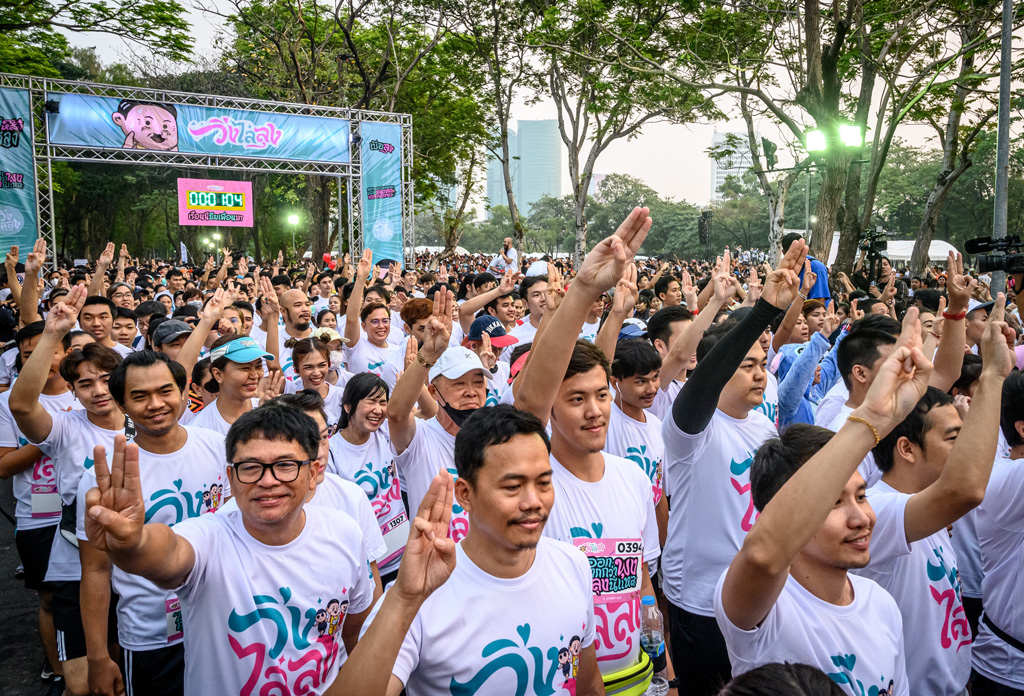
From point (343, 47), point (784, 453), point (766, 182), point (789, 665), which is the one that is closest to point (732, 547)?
point (784, 453)

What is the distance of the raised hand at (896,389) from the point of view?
1.90m

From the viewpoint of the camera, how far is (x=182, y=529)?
242 cm

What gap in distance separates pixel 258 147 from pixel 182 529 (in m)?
15.8

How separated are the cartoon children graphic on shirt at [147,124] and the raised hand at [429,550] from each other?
638 inches

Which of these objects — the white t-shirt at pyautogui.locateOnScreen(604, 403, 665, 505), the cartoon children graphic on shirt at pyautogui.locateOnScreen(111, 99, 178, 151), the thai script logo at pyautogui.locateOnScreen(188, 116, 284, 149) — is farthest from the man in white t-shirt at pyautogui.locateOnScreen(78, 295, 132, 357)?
the thai script logo at pyautogui.locateOnScreen(188, 116, 284, 149)

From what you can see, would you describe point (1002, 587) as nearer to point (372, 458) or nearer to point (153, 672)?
point (372, 458)

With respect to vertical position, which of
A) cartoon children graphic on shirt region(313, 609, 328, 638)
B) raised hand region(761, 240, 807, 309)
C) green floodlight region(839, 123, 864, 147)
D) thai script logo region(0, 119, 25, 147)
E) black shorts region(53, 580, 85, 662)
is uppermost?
thai script logo region(0, 119, 25, 147)

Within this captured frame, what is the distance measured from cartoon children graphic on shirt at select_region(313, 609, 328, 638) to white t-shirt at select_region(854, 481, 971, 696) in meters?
1.86

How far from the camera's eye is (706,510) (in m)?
3.13

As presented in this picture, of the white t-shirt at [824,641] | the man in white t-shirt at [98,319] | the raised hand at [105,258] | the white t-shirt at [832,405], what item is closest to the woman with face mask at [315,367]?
the man in white t-shirt at [98,319]

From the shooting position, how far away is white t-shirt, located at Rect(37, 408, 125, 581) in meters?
3.77

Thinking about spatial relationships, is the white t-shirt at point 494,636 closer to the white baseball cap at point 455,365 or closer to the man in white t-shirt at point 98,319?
the white baseball cap at point 455,365

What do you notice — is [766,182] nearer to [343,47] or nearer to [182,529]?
[343,47]

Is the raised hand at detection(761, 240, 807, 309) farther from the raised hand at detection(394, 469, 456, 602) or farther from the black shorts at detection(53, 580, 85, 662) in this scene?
the black shorts at detection(53, 580, 85, 662)
